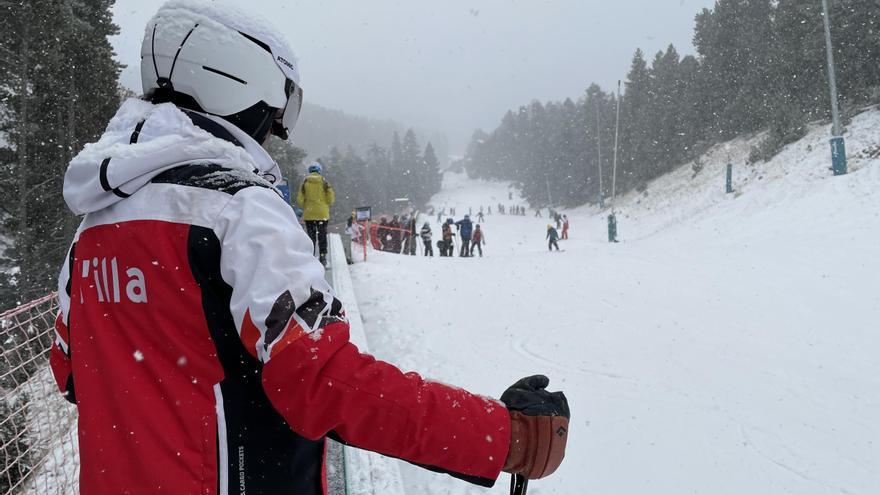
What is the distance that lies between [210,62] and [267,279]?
84 centimetres

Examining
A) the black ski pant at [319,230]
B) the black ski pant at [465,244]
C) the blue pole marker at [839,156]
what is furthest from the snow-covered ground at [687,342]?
the black ski pant at [465,244]

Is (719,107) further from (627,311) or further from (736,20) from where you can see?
(627,311)

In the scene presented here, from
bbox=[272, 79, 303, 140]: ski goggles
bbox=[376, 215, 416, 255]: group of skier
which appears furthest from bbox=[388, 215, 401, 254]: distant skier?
bbox=[272, 79, 303, 140]: ski goggles

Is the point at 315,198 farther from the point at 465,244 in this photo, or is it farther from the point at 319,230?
the point at 465,244

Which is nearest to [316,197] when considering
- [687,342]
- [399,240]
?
[687,342]

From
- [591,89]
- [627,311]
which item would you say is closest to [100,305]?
[627,311]

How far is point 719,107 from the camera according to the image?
4428 cm

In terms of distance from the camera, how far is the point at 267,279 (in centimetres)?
120

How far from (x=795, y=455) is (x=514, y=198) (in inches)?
3825

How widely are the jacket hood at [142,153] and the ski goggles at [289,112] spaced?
0.37 meters

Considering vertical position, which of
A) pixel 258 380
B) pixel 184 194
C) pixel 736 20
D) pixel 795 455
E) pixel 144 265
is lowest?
pixel 795 455

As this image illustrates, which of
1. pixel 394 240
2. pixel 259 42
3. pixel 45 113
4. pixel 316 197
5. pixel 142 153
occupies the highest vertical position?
pixel 45 113

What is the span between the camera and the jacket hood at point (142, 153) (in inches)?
50.9

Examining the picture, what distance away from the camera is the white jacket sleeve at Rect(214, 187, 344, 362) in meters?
1.19
